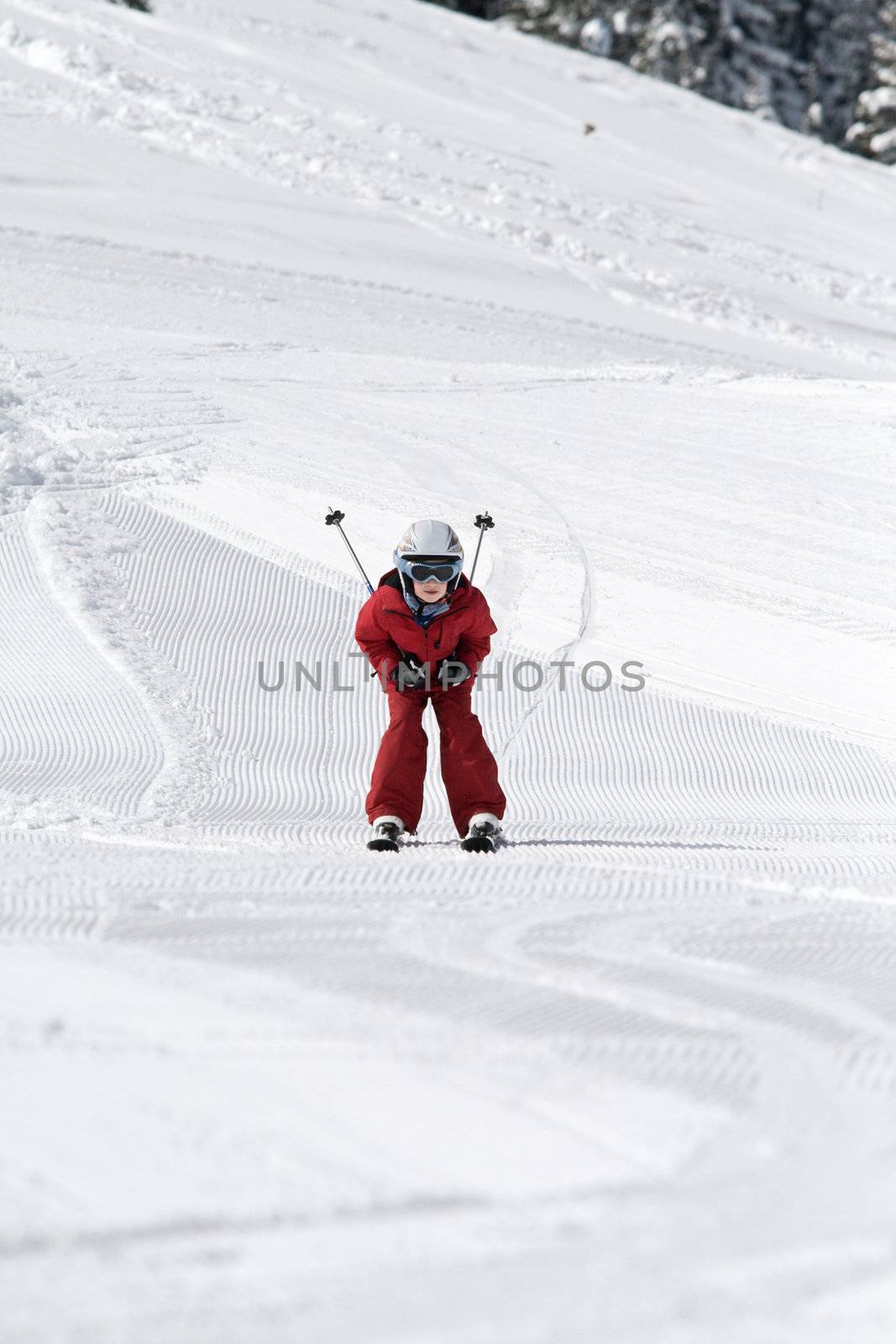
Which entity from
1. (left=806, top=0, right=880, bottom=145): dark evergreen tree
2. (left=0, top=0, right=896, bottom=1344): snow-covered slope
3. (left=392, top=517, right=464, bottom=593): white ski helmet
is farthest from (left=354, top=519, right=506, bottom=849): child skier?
(left=806, top=0, right=880, bottom=145): dark evergreen tree

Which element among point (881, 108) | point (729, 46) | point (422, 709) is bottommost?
point (422, 709)

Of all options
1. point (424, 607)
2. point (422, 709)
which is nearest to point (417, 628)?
point (424, 607)

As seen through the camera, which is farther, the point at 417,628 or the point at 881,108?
the point at 881,108

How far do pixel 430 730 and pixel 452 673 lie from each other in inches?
67.1

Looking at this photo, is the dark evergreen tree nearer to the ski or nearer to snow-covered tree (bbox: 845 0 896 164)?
snow-covered tree (bbox: 845 0 896 164)

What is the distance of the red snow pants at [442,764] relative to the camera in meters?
5.06

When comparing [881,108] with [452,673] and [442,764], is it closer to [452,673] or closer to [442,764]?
[452,673]

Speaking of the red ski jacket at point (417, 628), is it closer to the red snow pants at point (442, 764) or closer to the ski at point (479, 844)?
the red snow pants at point (442, 764)

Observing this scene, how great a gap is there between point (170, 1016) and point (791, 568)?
21.8 ft

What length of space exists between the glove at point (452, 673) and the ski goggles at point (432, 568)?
12.6 inches

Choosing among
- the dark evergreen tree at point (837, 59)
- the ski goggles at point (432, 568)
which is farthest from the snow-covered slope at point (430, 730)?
the dark evergreen tree at point (837, 59)

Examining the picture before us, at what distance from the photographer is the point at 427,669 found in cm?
515

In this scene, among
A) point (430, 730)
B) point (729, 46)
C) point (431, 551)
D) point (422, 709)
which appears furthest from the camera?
point (729, 46)

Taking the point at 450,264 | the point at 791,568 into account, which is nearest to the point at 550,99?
the point at 450,264
